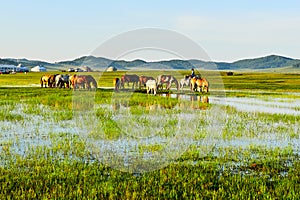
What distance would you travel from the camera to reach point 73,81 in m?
39.5

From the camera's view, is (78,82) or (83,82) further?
(78,82)

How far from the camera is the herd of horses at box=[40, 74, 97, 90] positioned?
125 ft

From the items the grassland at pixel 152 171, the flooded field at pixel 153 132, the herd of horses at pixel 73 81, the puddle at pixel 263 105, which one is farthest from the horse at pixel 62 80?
the grassland at pixel 152 171

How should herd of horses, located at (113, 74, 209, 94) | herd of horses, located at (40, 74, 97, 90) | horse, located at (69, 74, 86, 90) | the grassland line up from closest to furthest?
the grassland < herd of horses, located at (113, 74, 209, 94) < horse, located at (69, 74, 86, 90) < herd of horses, located at (40, 74, 97, 90)

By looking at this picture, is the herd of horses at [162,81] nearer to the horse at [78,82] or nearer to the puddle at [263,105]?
the horse at [78,82]

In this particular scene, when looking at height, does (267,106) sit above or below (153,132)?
above

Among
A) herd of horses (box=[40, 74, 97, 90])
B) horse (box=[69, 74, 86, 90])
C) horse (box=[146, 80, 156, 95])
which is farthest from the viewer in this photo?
herd of horses (box=[40, 74, 97, 90])

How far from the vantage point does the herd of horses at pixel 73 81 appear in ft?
125

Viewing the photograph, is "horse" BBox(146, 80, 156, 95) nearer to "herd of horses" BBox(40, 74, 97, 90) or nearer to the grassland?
"herd of horses" BBox(40, 74, 97, 90)

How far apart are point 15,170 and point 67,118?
9.50m

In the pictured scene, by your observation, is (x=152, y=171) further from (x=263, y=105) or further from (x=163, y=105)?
(x=263, y=105)

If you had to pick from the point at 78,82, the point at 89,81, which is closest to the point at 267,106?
the point at 89,81

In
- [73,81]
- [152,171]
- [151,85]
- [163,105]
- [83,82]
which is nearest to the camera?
[152,171]

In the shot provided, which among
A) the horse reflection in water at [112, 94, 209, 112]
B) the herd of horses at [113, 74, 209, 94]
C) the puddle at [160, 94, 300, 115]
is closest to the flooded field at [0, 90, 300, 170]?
the horse reflection in water at [112, 94, 209, 112]
